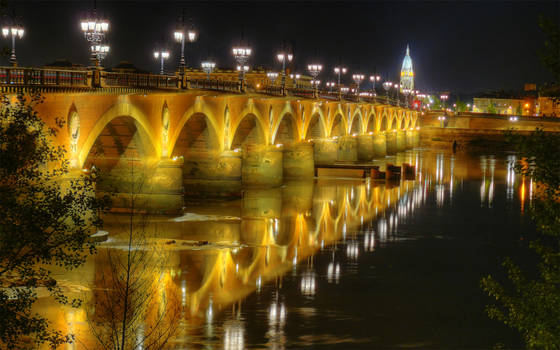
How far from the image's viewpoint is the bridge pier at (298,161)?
59281mm

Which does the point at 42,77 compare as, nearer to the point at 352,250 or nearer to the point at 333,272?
the point at 333,272

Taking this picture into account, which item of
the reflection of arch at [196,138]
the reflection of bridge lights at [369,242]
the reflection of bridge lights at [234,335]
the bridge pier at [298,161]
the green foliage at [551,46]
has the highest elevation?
the green foliage at [551,46]

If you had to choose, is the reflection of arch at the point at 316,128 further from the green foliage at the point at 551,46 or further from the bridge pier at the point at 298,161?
the green foliage at the point at 551,46

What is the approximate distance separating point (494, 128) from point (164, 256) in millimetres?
119706

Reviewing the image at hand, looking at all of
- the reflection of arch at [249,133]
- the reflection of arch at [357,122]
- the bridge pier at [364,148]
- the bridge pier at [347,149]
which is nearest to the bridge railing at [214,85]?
the reflection of arch at [249,133]

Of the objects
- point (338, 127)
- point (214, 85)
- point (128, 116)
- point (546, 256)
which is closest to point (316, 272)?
point (128, 116)

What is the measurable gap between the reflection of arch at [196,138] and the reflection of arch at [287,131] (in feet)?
52.3

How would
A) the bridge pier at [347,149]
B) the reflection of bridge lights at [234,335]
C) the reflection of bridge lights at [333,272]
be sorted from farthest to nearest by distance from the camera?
the bridge pier at [347,149], the reflection of bridge lights at [333,272], the reflection of bridge lights at [234,335]

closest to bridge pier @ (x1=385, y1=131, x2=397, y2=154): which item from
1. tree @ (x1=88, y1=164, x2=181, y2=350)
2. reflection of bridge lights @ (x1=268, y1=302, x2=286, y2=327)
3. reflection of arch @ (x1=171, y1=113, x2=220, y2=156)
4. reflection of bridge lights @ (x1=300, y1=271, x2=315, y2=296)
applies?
reflection of arch @ (x1=171, y1=113, x2=220, y2=156)

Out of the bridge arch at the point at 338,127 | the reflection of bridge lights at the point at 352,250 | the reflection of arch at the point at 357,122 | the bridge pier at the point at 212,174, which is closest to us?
the reflection of bridge lights at the point at 352,250

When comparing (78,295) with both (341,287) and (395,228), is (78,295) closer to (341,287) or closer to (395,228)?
(341,287)

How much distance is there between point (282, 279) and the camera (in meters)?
25.5

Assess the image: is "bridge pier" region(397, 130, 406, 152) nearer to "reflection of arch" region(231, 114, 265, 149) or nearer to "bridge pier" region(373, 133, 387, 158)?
"bridge pier" region(373, 133, 387, 158)

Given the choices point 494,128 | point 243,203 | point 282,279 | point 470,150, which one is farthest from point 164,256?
point 494,128
